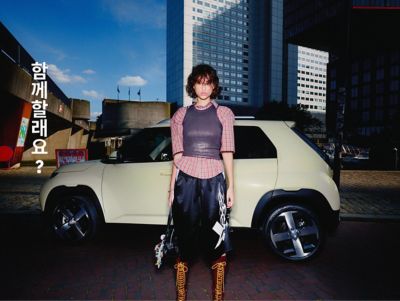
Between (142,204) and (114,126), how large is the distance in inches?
1642

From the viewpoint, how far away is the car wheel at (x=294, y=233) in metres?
3.76

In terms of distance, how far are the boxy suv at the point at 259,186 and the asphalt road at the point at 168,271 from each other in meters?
0.38

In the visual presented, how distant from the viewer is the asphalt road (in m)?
3.10

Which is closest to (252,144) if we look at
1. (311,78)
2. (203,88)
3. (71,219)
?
(203,88)

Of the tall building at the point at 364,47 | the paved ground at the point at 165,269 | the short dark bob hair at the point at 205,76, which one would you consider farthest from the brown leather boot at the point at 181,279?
the tall building at the point at 364,47

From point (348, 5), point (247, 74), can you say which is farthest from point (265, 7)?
point (348, 5)

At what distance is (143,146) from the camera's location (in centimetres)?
416

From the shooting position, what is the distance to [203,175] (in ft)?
8.20

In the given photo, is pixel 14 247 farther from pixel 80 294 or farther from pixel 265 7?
pixel 265 7

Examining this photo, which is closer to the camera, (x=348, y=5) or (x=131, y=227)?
(x=131, y=227)

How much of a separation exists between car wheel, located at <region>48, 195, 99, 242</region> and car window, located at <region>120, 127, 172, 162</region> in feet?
2.97

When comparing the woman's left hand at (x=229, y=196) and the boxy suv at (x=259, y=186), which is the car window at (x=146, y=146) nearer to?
the boxy suv at (x=259, y=186)

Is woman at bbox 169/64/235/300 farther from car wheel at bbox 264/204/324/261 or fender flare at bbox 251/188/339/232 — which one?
car wheel at bbox 264/204/324/261

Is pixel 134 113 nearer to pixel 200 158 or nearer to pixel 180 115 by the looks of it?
pixel 180 115
